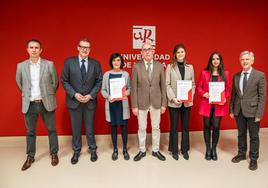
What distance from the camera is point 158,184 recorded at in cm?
290

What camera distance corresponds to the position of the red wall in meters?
3.88

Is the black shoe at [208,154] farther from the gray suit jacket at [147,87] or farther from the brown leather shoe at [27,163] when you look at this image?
the brown leather shoe at [27,163]

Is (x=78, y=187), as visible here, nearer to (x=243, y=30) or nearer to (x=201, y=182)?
(x=201, y=182)

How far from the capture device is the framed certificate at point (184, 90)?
10.8 feet

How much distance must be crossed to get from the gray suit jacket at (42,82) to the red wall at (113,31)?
81cm

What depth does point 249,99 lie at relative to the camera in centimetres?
315

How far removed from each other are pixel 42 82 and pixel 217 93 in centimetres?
216

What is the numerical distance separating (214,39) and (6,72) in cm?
331

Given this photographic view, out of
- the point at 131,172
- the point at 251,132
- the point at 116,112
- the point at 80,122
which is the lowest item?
the point at 131,172

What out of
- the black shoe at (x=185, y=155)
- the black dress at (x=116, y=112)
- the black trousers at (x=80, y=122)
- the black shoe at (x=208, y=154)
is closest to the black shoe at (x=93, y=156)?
the black trousers at (x=80, y=122)

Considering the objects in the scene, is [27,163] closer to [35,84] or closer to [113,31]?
[35,84]

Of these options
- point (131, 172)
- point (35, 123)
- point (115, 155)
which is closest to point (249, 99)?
point (131, 172)

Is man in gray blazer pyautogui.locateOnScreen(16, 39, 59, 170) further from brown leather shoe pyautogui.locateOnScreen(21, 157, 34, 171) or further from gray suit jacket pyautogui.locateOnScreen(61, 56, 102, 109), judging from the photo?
gray suit jacket pyautogui.locateOnScreen(61, 56, 102, 109)

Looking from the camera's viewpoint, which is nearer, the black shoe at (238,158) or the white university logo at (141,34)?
the black shoe at (238,158)
